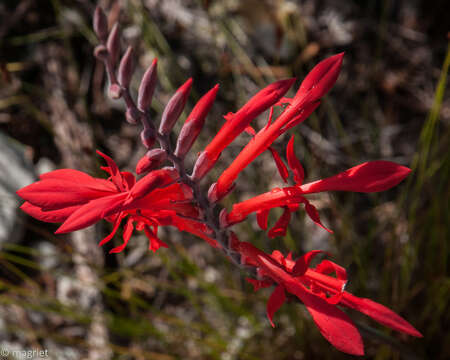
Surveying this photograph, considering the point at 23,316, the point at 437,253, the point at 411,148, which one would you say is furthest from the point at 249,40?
the point at 23,316

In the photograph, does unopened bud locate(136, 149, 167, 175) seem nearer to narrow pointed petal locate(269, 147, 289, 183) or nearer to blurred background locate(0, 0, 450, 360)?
narrow pointed petal locate(269, 147, 289, 183)

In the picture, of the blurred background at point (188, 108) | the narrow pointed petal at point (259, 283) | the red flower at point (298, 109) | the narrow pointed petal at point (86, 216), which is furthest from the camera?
the blurred background at point (188, 108)

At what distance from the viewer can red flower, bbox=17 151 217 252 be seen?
30.2 inches

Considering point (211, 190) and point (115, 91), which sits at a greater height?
point (115, 91)

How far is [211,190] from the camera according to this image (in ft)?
3.10

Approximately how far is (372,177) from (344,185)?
59 mm

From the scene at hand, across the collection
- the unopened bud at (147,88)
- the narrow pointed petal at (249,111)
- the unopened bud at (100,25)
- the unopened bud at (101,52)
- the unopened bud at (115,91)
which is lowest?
the narrow pointed petal at (249,111)

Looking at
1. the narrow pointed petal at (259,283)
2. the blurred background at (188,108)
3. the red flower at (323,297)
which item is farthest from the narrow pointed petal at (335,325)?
the blurred background at (188,108)

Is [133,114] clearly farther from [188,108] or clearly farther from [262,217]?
[188,108]

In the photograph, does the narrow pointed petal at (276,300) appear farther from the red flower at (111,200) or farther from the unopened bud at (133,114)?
the unopened bud at (133,114)

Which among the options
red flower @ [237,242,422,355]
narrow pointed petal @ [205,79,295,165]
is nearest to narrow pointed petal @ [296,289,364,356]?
red flower @ [237,242,422,355]

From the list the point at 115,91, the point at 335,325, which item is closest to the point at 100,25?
the point at 115,91

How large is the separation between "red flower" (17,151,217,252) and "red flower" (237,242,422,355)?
15 cm

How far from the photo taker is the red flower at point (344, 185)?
2.71 ft
